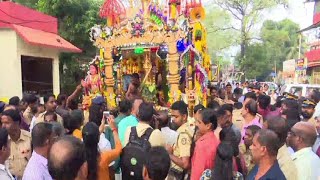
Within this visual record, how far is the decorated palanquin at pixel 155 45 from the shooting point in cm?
1106

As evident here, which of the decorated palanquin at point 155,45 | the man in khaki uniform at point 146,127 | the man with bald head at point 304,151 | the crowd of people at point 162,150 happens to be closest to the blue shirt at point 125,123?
the crowd of people at point 162,150

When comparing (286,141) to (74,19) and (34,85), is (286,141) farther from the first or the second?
(74,19)

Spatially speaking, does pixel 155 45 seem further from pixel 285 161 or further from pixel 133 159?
pixel 285 161

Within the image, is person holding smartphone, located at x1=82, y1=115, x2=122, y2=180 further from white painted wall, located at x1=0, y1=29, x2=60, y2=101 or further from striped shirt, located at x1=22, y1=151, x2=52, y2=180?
white painted wall, located at x1=0, y1=29, x2=60, y2=101

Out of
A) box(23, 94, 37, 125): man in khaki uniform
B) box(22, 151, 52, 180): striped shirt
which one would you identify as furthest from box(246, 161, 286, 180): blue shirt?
box(23, 94, 37, 125): man in khaki uniform

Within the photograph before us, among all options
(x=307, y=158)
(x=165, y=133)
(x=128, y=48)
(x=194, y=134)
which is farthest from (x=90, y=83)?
(x=307, y=158)

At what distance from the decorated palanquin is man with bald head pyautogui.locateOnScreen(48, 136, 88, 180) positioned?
8.50 meters

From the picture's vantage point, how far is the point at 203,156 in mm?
3744

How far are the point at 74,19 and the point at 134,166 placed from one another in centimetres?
1665

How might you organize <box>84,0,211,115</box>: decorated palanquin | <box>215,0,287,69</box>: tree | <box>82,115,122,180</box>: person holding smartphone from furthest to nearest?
1. <box>215,0,287,69</box>: tree
2. <box>84,0,211,115</box>: decorated palanquin
3. <box>82,115,122,180</box>: person holding smartphone

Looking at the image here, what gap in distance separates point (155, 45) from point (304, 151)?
818 centimetres

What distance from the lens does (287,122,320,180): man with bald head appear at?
3533 millimetres

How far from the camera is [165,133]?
518 centimetres

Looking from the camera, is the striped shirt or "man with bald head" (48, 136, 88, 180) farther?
the striped shirt
